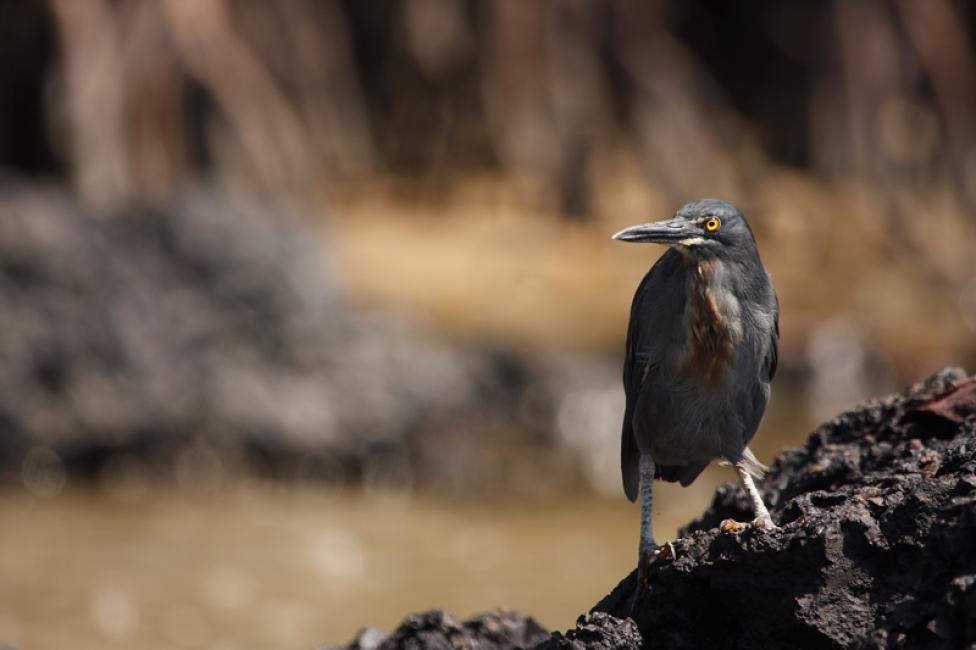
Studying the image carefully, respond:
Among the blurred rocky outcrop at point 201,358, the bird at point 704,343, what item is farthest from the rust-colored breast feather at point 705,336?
the blurred rocky outcrop at point 201,358

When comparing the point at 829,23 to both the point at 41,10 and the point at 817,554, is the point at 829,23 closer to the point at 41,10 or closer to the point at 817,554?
the point at 41,10

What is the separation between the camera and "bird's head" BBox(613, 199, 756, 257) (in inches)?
128

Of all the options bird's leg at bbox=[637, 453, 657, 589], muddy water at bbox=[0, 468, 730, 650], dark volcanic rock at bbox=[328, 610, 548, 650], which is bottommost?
dark volcanic rock at bbox=[328, 610, 548, 650]

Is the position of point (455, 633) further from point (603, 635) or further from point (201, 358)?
point (201, 358)

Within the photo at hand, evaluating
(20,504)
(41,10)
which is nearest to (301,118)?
(41,10)

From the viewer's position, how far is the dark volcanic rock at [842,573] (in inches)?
96.3

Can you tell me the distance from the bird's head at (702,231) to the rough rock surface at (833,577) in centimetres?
68

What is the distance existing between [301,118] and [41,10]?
2.45m

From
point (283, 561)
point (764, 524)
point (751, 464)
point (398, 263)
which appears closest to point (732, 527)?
point (764, 524)

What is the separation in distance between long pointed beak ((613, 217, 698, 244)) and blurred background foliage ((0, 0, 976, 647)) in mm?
2787

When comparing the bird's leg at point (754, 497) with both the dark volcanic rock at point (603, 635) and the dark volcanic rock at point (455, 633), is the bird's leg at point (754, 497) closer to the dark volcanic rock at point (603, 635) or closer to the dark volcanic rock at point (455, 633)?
the dark volcanic rock at point (603, 635)

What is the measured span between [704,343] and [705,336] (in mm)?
18

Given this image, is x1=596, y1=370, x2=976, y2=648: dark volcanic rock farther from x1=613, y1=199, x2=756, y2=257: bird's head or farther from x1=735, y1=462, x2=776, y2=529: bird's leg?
x1=613, y1=199, x2=756, y2=257: bird's head

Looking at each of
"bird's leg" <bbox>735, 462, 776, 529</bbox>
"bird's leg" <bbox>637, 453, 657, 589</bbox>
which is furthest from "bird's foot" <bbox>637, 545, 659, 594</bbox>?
"bird's leg" <bbox>735, 462, 776, 529</bbox>
